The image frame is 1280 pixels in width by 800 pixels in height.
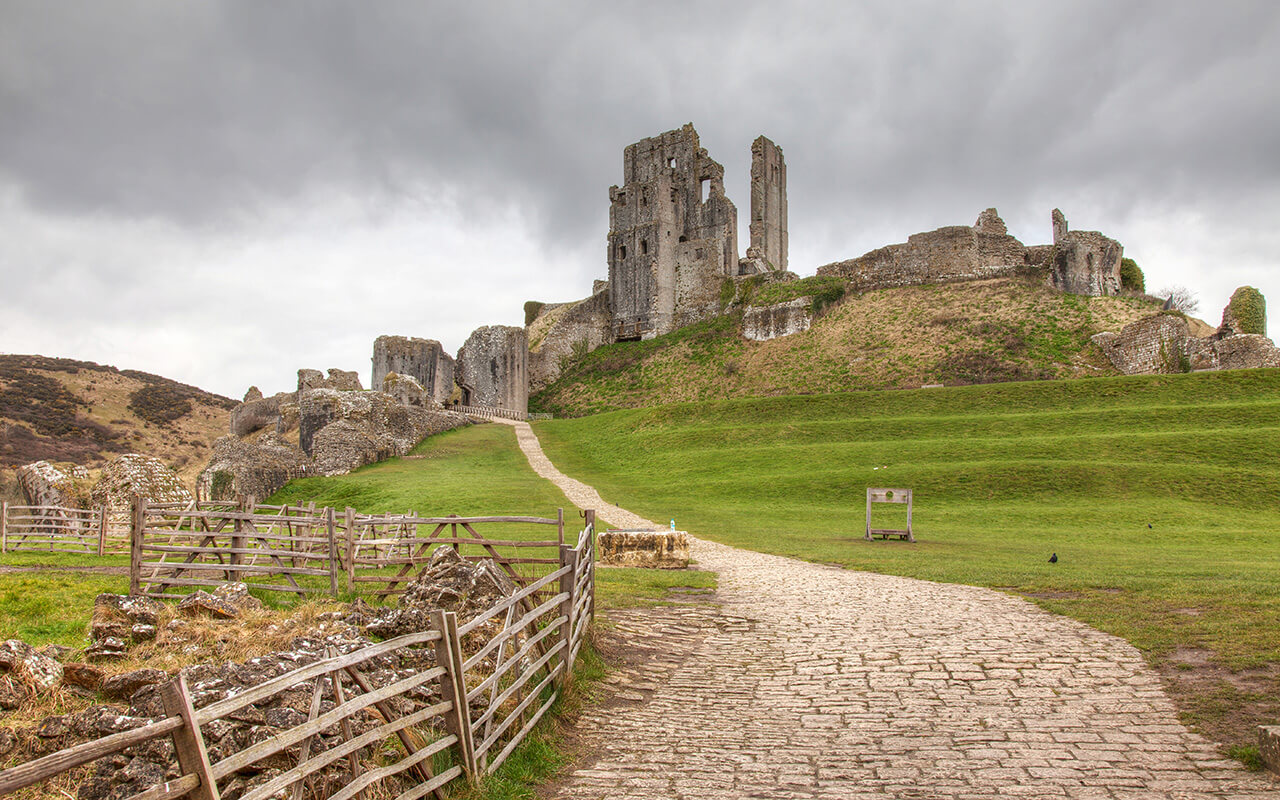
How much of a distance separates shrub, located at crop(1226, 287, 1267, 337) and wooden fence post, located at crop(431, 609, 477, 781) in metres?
44.7

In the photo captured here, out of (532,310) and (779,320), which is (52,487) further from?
(532,310)

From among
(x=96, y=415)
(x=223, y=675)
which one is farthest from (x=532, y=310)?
(x=223, y=675)

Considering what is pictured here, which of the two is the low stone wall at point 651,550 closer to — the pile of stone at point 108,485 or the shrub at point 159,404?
the pile of stone at point 108,485

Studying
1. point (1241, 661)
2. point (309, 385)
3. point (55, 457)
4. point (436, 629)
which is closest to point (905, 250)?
point (309, 385)

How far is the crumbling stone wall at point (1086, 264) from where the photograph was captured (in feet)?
154

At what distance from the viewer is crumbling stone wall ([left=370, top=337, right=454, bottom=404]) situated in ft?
184

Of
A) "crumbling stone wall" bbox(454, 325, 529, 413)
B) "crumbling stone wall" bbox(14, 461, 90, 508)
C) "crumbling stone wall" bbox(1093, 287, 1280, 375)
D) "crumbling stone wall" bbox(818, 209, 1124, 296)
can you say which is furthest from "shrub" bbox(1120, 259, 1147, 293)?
"crumbling stone wall" bbox(14, 461, 90, 508)

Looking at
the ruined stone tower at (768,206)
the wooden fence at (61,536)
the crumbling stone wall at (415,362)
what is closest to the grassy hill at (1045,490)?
the wooden fence at (61,536)

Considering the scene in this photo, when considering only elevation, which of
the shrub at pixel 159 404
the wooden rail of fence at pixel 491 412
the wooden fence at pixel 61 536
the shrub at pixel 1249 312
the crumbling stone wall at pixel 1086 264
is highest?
the crumbling stone wall at pixel 1086 264

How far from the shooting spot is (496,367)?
57.3 meters

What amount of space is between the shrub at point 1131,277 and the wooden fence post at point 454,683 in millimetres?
56154

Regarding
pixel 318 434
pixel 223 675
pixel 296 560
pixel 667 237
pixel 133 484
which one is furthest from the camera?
pixel 667 237

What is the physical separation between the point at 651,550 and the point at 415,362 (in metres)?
44.2

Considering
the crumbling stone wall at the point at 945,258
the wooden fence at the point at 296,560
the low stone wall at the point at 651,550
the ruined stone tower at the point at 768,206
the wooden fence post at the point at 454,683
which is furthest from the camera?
the ruined stone tower at the point at 768,206
